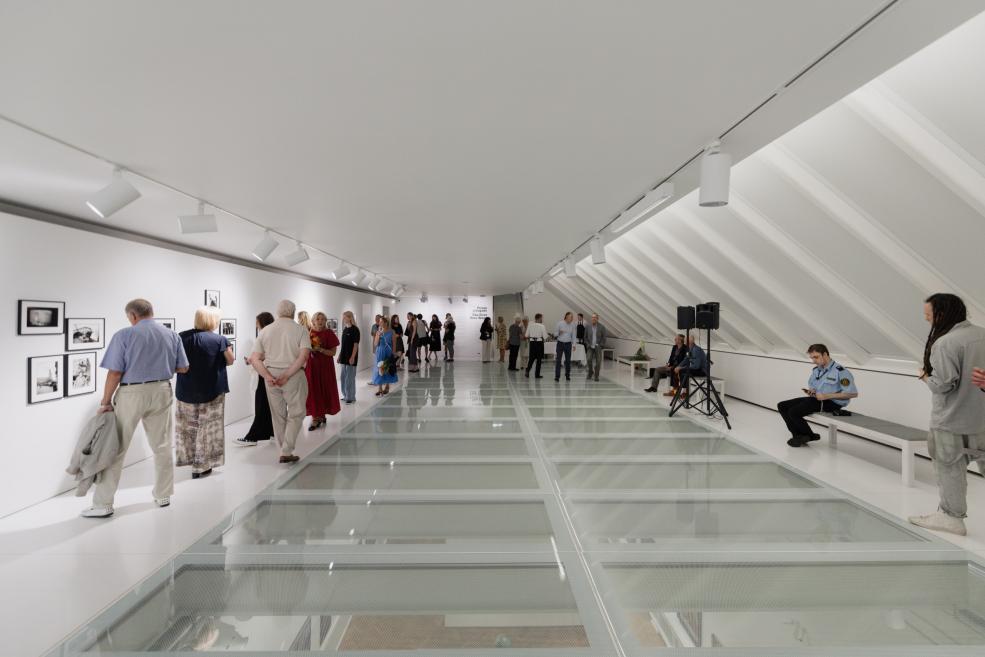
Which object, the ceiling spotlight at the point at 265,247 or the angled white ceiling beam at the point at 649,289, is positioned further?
the angled white ceiling beam at the point at 649,289

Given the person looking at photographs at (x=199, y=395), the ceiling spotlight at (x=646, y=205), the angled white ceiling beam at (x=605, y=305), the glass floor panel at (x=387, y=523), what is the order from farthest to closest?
the angled white ceiling beam at (x=605, y=305), the person looking at photographs at (x=199, y=395), the ceiling spotlight at (x=646, y=205), the glass floor panel at (x=387, y=523)

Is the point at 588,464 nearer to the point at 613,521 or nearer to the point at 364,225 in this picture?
the point at 613,521

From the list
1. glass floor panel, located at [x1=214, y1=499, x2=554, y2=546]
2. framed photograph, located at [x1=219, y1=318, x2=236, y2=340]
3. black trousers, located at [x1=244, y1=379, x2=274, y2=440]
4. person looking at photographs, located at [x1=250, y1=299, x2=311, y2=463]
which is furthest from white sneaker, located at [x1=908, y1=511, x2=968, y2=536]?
framed photograph, located at [x1=219, y1=318, x2=236, y2=340]

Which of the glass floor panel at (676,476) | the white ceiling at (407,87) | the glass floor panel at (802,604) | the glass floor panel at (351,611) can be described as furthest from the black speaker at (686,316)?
the glass floor panel at (351,611)

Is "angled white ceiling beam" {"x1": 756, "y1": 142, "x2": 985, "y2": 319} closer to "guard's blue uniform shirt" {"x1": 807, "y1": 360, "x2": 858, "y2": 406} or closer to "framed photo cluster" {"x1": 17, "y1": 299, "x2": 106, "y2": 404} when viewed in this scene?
"guard's blue uniform shirt" {"x1": 807, "y1": 360, "x2": 858, "y2": 406}

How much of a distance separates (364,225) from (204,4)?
4343 mm

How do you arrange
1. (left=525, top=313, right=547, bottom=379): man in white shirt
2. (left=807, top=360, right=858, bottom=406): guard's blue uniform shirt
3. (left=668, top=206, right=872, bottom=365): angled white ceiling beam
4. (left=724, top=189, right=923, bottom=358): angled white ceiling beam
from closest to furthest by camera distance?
1. (left=724, top=189, right=923, bottom=358): angled white ceiling beam
2. (left=807, top=360, right=858, bottom=406): guard's blue uniform shirt
3. (left=668, top=206, right=872, bottom=365): angled white ceiling beam
4. (left=525, top=313, right=547, bottom=379): man in white shirt

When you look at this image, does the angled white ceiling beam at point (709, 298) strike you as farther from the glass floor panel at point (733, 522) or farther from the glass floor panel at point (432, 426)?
the glass floor panel at point (733, 522)

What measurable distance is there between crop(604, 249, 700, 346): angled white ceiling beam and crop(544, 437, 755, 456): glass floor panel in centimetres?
477

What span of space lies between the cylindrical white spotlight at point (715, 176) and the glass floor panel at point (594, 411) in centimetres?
509

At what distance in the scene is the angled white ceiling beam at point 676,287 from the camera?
9.02 metres

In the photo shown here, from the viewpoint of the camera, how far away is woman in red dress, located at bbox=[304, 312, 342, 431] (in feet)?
22.6

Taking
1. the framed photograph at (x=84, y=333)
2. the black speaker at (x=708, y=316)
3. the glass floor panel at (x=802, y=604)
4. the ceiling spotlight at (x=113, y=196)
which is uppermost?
the ceiling spotlight at (x=113, y=196)

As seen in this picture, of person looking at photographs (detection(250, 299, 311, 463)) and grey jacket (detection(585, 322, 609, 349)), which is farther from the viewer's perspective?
grey jacket (detection(585, 322, 609, 349))
